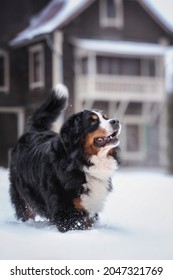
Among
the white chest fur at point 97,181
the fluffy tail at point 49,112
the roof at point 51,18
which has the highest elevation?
the roof at point 51,18

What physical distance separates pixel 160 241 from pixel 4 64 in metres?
2.46

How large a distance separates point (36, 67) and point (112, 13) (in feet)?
4.62

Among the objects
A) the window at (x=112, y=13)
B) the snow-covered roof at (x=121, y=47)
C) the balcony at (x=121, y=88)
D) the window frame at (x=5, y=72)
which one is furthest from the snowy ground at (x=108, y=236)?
the window at (x=112, y=13)

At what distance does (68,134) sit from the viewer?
2.15 m

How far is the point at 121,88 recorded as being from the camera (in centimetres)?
500

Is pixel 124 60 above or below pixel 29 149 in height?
above

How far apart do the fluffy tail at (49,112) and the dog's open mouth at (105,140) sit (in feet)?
1.64

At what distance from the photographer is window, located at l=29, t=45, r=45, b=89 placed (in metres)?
4.08

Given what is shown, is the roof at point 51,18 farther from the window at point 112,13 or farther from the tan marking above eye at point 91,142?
the tan marking above eye at point 91,142

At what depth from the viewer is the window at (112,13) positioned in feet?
16.9

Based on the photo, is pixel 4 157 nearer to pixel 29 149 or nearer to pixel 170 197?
pixel 29 149

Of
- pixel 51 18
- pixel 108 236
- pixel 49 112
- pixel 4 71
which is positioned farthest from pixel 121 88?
pixel 108 236
